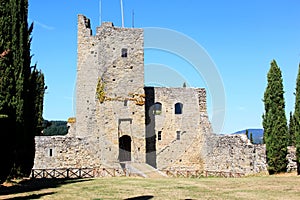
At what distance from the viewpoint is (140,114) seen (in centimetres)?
2702

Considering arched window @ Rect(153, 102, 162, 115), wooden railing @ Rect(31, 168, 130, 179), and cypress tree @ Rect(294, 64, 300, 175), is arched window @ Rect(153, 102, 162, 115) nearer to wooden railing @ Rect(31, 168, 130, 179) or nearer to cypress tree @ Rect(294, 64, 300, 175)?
wooden railing @ Rect(31, 168, 130, 179)

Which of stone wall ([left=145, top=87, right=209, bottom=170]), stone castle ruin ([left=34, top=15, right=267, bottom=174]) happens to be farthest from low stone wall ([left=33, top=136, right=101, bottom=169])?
stone wall ([left=145, top=87, right=209, bottom=170])

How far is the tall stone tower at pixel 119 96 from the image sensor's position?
→ 26422mm

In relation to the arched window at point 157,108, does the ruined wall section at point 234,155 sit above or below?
below

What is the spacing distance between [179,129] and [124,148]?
235 inches

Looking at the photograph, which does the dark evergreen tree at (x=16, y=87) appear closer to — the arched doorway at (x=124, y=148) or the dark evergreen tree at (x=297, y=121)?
the arched doorway at (x=124, y=148)

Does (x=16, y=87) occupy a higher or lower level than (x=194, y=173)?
higher

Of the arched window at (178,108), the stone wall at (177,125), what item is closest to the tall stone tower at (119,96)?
the stone wall at (177,125)

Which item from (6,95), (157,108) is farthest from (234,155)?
(6,95)

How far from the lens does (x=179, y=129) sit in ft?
103

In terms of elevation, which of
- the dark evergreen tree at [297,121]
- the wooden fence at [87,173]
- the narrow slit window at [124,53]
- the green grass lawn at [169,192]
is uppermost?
the narrow slit window at [124,53]

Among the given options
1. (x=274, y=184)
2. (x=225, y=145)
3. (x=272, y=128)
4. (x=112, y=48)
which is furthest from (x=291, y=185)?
(x=112, y=48)

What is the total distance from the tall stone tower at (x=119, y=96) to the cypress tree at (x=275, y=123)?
8318mm

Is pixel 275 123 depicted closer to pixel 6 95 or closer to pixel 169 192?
pixel 169 192
